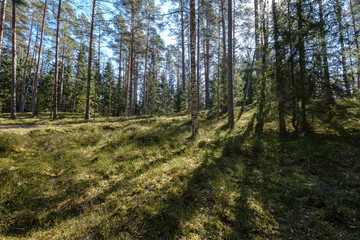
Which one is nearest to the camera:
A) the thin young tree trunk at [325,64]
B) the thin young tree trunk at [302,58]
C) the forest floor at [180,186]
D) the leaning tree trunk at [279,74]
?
the forest floor at [180,186]

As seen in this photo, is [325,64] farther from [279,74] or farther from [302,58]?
[279,74]

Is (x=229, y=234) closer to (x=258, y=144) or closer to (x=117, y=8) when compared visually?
(x=258, y=144)

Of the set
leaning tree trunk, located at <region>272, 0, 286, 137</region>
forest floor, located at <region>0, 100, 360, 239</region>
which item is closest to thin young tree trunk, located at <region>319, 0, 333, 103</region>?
forest floor, located at <region>0, 100, 360, 239</region>

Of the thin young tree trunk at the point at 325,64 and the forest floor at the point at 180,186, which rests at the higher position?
the thin young tree trunk at the point at 325,64

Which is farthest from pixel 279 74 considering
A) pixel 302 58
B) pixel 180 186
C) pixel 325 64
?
pixel 180 186

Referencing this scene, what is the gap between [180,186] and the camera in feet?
14.4

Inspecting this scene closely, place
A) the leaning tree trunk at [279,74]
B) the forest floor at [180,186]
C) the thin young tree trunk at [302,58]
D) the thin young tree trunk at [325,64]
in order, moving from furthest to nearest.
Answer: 1. the leaning tree trunk at [279,74]
2. the thin young tree trunk at [302,58]
3. the thin young tree trunk at [325,64]
4. the forest floor at [180,186]

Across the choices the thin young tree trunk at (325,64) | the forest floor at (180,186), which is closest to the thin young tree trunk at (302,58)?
the thin young tree trunk at (325,64)

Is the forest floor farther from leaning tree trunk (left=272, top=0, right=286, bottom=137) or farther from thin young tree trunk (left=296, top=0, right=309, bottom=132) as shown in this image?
leaning tree trunk (left=272, top=0, right=286, bottom=137)

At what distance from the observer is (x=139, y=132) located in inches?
334

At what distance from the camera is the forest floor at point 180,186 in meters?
3.15

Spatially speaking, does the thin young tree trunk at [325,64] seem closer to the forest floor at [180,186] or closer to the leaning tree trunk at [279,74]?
the forest floor at [180,186]

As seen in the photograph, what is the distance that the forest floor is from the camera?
3150 mm

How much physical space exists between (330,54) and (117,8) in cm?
1498
